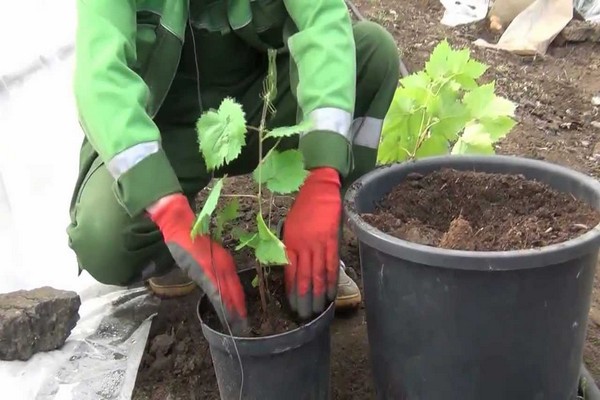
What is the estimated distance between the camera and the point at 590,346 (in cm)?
172

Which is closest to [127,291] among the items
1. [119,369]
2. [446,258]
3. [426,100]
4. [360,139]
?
[119,369]

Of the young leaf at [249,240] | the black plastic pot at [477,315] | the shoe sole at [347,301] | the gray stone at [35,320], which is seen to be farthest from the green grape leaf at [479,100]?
the gray stone at [35,320]

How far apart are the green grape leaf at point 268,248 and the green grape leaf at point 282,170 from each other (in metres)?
0.07

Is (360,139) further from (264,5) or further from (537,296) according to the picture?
(537,296)

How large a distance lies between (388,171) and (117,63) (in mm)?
528

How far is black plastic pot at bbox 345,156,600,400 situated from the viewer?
3.83 feet

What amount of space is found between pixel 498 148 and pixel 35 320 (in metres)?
1.64

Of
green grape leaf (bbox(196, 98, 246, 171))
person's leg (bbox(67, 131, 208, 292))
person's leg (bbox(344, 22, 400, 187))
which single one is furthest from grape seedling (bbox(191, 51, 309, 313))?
person's leg (bbox(344, 22, 400, 187))

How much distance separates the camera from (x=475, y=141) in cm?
168

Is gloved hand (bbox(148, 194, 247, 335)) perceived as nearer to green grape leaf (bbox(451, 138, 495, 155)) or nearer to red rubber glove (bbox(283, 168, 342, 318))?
red rubber glove (bbox(283, 168, 342, 318))

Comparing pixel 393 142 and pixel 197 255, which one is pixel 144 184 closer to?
pixel 197 255

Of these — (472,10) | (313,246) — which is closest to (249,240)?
(313,246)

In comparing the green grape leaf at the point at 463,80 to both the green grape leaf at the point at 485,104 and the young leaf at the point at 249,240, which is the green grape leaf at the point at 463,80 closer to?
the green grape leaf at the point at 485,104

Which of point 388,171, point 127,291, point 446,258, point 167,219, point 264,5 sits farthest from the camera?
point 127,291
